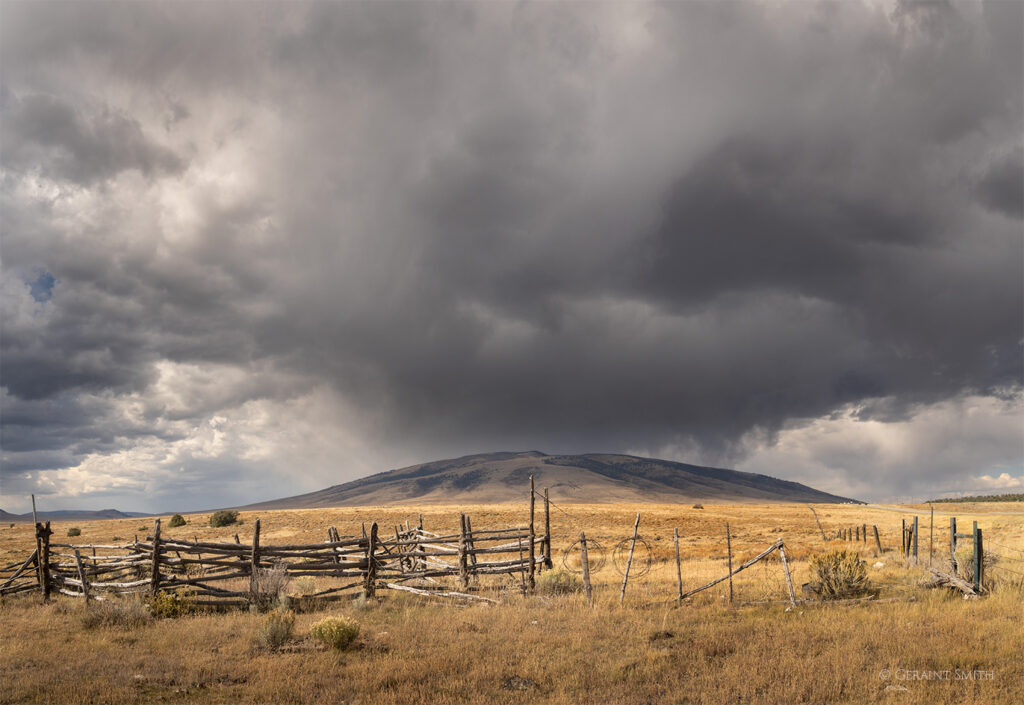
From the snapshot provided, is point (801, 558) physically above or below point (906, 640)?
below

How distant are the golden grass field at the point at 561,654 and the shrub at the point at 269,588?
55cm

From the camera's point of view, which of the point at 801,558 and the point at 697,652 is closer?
the point at 697,652

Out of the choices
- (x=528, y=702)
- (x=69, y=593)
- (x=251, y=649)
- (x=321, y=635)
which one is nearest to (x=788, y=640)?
(x=528, y=702)

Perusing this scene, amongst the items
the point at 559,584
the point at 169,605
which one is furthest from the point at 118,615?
the point at 559,584

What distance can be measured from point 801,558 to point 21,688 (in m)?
29.6

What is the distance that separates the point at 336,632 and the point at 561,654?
4550 mm

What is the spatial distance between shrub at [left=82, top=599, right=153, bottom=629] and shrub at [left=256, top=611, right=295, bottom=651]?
4309mm

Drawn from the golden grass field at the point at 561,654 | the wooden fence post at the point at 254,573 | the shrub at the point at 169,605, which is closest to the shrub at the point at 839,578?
the golden grass field at the point at 561,654

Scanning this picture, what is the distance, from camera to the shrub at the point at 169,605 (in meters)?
16.0

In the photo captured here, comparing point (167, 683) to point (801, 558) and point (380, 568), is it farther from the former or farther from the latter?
point (801, 558)

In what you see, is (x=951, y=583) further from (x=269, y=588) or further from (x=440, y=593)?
(x=269, y=588)

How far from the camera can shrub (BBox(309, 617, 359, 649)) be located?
1209 centimetres

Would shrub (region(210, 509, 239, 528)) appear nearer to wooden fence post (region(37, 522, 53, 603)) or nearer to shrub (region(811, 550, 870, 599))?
wooden fence post (region(37, 522, 53, 603))

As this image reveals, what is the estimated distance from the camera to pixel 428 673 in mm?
10523
